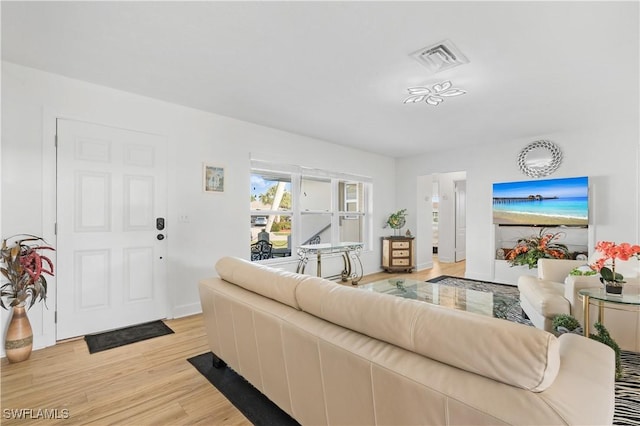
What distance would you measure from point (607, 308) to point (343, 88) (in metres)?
3.11

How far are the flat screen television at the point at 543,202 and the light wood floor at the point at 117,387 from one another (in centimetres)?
508

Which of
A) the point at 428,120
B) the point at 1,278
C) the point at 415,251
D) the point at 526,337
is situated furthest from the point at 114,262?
the point at 415,251

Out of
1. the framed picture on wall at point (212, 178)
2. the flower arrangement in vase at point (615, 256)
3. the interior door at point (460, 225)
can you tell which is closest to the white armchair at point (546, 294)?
the flower arrangement in vase at point (615, 256)

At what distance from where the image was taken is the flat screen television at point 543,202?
4.46 meters

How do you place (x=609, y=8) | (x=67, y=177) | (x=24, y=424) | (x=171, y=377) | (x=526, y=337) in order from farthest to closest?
1. (x=67, y=177)
2. (x=171, y=377)
3. (x=609, y=8)
4. (x=24, y=424)
5. (x=526, y=337)

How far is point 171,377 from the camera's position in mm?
2176

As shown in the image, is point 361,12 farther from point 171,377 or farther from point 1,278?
point 1,278

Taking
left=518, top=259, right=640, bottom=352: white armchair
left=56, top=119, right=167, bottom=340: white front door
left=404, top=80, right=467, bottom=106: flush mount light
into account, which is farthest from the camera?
left=404, top=80, right=467, bottom=106: flush mount light

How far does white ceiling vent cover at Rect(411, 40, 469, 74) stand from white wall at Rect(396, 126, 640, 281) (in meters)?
2.37

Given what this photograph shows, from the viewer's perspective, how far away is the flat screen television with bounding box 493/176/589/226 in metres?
4.46

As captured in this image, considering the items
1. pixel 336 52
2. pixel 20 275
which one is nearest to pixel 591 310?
pixel 336 52

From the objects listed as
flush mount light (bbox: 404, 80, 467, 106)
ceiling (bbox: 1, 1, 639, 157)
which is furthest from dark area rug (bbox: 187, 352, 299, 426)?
flush mount light (bbox: 404, 80, 467, 106)

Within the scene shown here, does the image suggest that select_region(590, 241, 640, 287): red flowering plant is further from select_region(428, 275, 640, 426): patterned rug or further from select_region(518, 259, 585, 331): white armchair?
select_region(428, 275, 640, 426): patterned rug

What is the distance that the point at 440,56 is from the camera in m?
2.40
